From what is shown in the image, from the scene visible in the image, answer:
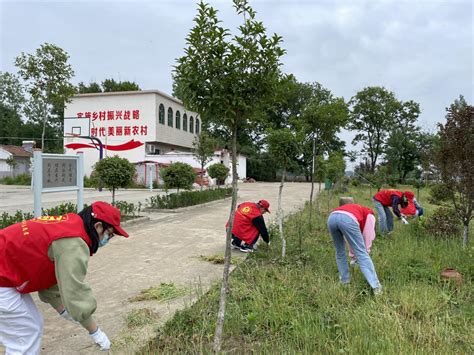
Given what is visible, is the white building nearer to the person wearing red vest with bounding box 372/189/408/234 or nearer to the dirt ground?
the dirt ground

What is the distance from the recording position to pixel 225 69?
300cm

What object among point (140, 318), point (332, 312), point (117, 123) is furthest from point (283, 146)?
point (117, 123)

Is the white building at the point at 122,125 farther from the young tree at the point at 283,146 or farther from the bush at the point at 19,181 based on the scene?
the young tree at the point at 283,146

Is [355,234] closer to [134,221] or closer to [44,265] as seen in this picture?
[44,265]

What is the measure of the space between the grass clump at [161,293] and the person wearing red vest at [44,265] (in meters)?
2.00

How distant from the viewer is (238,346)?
332cm

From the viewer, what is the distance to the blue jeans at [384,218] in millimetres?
8406

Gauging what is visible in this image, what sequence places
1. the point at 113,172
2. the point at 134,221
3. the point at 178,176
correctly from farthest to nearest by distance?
the point at 178,176 → the point at 113,172 → the point at 134,221

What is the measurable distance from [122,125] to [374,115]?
3497 centimetres

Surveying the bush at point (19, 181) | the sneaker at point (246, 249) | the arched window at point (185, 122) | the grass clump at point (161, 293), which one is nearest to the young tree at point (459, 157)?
the sneaker at point (246, 249)

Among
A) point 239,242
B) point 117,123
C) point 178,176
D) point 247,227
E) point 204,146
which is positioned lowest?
point 239,242

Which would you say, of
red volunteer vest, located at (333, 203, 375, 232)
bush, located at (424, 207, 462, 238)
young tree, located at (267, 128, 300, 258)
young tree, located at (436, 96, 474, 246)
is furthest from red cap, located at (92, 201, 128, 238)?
bush, located at (424, 207, 462, 238)

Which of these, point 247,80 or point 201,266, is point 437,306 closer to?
point 247,80

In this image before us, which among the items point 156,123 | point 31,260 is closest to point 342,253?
point 31,260
